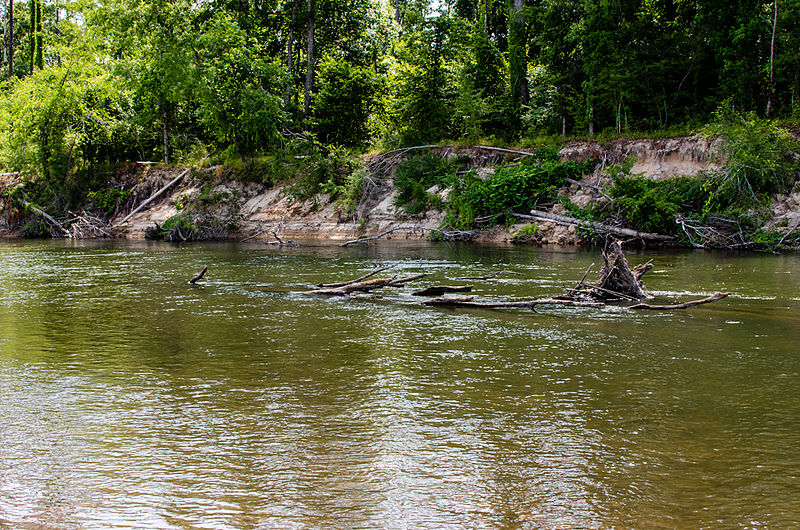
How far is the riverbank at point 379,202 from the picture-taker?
27.8 meters

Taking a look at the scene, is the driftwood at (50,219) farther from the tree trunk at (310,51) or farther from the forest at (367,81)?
the tree trunk at (310,51)

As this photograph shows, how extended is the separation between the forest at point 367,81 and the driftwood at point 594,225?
251 inches

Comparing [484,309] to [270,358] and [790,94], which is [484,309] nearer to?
[270,358]

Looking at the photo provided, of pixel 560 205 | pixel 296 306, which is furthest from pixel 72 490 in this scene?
pixel 560 205

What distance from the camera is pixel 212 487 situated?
16.0 ft

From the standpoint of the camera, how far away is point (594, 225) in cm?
2647

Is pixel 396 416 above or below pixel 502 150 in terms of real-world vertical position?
below

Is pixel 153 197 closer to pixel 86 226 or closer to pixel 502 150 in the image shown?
pixel 86 226

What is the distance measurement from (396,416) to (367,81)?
3787 centimetres

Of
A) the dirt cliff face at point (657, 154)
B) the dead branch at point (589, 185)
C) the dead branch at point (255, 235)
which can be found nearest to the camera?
the dead branch at point (589, 185)

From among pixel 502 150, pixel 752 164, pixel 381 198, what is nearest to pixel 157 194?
pixel 381 198

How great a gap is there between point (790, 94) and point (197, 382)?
2971 cm

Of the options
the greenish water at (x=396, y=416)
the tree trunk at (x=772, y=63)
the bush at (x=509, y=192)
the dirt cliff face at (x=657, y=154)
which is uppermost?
the tree trunk at (x=772, y=63)

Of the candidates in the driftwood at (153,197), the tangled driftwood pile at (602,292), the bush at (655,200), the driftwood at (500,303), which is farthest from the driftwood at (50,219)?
the driftwood at (500,303)
